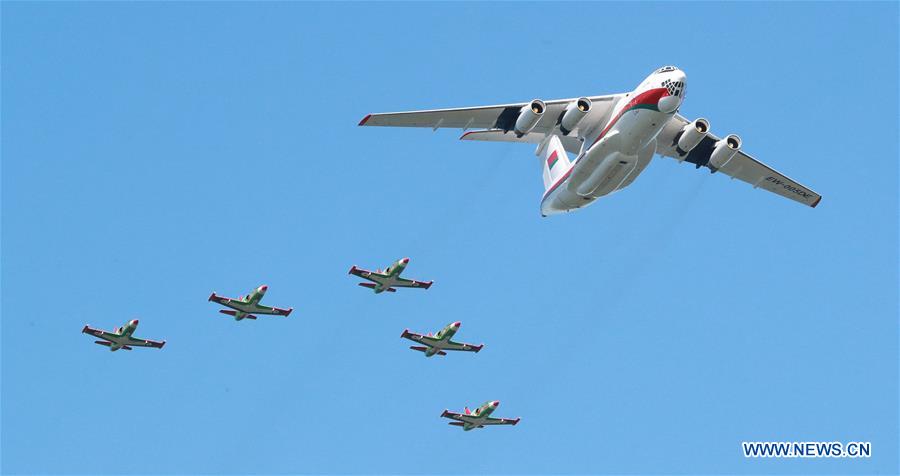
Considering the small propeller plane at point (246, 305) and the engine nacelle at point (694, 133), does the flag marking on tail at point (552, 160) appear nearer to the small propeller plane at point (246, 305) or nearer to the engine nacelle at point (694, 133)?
the engine nacelle at point (694, 133)

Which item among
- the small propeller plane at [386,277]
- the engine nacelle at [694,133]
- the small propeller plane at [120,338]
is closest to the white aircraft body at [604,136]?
the engine nacelle at [694,133]

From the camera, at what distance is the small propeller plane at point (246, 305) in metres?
48.0

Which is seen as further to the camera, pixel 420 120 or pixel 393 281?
pixel 393 281

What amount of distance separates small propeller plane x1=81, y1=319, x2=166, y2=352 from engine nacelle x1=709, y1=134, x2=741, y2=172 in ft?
62.9

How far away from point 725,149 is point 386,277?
36.9 ft

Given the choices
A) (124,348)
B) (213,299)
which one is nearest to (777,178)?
(213,299)

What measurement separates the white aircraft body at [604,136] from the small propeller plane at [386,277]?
4579mm

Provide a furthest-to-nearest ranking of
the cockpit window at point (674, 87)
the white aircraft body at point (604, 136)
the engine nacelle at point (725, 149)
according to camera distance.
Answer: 1. the engine nacelle at point (725, 149)
2. the white aircraft body at point (604, 136)
3. the cockpit window at point (674, 87)

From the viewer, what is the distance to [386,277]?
156 ft

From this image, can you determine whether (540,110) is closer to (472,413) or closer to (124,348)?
(472,413)

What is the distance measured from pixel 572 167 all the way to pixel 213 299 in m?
12.5

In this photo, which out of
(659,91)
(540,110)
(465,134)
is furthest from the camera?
(465,134)

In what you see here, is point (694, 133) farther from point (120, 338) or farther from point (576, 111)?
point (120, 338)

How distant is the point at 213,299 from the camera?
47.8m
